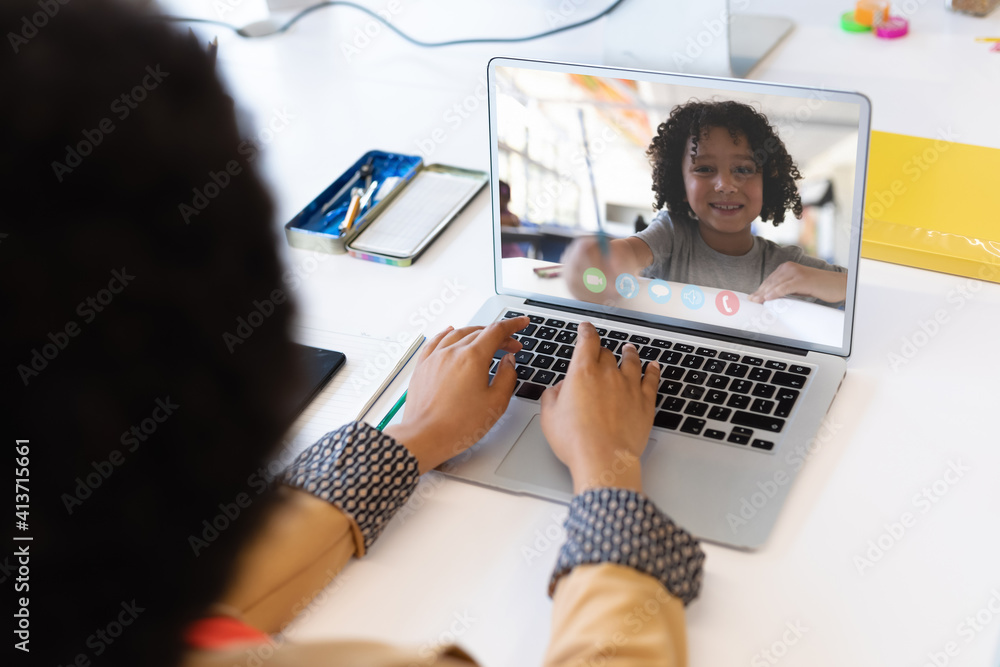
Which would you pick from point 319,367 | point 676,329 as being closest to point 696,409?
point 676,329

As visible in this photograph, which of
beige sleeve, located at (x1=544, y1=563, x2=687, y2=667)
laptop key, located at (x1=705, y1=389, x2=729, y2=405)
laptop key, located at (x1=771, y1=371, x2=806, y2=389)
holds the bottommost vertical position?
laptop key, located at (x1=705, y1=389, x2=729, y2=405)

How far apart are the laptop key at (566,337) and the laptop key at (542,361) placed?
29mm

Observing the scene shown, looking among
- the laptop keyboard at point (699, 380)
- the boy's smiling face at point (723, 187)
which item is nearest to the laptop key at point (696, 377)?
the laptop keyboard at point (699, 380)

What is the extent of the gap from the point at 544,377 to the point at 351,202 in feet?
1.46

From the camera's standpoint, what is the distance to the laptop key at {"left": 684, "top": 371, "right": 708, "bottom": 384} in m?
0.81

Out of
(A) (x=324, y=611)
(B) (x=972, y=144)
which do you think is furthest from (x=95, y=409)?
(B) (x=972, y=144)

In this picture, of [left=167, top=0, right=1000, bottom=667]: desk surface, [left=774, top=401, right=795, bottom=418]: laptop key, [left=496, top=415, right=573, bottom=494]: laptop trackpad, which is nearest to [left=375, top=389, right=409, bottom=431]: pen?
[left=167, top=0, right=1000, bottom=667]: desk surface

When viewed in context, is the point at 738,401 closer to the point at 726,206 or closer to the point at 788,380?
the point at 788,380

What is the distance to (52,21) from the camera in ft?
1.05

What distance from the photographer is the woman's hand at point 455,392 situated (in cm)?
76

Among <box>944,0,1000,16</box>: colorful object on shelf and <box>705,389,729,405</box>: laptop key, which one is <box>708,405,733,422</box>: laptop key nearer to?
<box>705,389,729,405</box>: laptop key

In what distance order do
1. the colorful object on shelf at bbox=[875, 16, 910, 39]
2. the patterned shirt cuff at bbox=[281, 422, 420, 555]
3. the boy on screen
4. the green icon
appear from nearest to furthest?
the patterned shirt cuff at bbox=[281, 422, 420, 555]
the boy on screen
the green icon
the colorful object on shelf at bbox=[875, 16, 910, 39]

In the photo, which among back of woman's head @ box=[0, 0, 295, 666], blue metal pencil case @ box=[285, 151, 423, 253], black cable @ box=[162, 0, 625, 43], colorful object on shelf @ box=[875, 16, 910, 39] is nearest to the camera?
back of woman's head @ box=[0, 0, 295, 666]

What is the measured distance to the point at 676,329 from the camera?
89 centimetres
